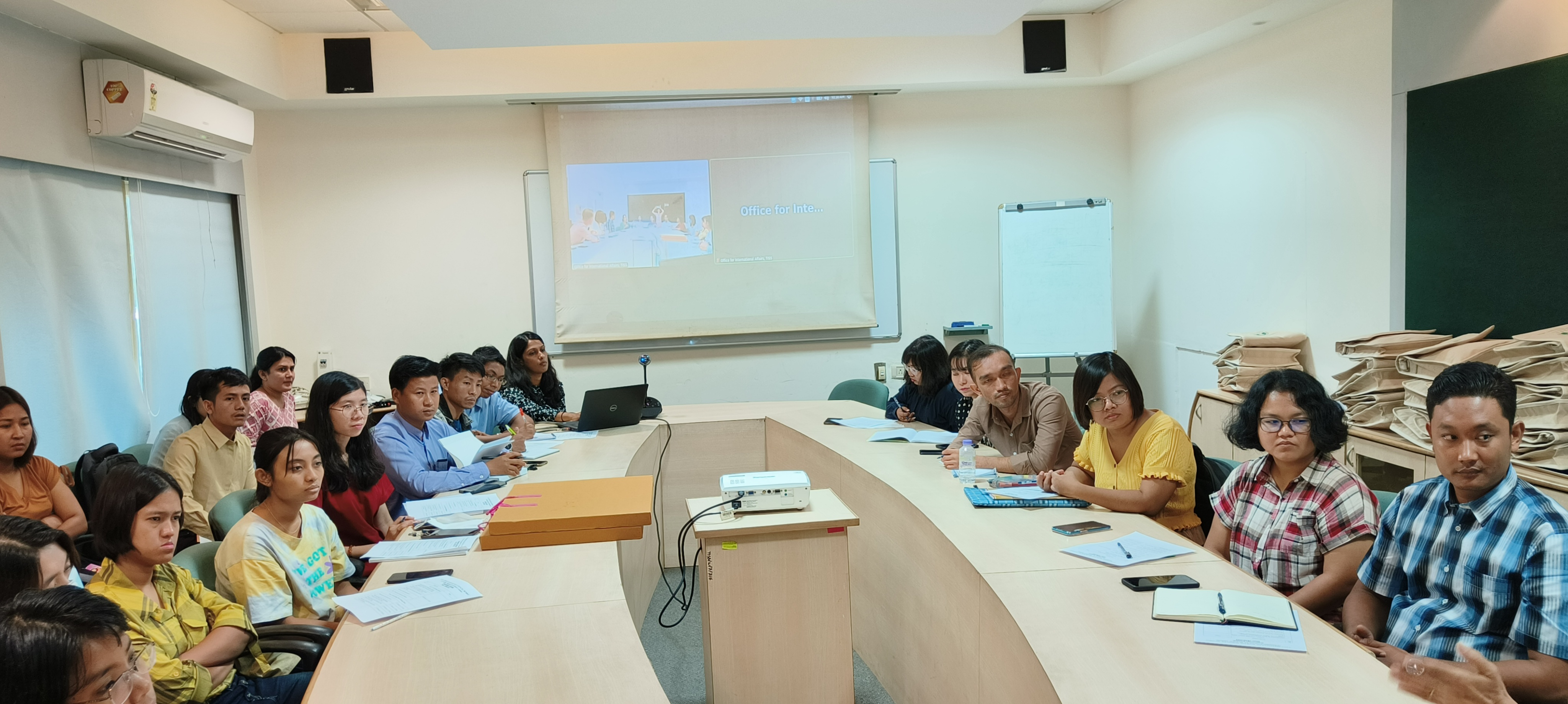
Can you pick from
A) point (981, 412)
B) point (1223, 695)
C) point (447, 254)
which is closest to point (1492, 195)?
point (981, 412)

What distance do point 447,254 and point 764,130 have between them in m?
2.25

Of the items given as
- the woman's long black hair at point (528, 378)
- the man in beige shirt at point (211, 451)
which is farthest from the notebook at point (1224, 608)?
the woman's long black hair at point (528, 378)

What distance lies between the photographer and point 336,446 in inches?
116

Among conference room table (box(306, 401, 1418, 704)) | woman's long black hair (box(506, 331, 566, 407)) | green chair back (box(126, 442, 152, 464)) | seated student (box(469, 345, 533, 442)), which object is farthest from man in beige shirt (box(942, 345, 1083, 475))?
green chair back (box(126, 442, 152, 464))

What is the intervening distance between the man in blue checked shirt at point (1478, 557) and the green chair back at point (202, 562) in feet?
8.69

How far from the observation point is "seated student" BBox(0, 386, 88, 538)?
10.2 ft

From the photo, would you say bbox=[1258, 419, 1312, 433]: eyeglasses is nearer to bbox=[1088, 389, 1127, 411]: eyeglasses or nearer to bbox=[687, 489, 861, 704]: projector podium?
bbox=[1088, 389, 1127, 411]: eyeglasses

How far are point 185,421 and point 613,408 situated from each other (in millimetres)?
1778

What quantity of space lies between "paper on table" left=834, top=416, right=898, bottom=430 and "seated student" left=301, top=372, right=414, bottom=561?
7.01ft

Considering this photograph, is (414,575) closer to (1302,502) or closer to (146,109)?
(1302,502)

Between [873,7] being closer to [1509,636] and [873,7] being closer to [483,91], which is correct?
[483,91]

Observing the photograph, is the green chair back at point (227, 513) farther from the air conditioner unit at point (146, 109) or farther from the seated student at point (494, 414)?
the air conditioner unit at point (146, 109)

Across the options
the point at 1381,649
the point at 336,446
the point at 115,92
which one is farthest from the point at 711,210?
the point at 1381,649

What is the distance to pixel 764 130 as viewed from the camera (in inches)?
238
